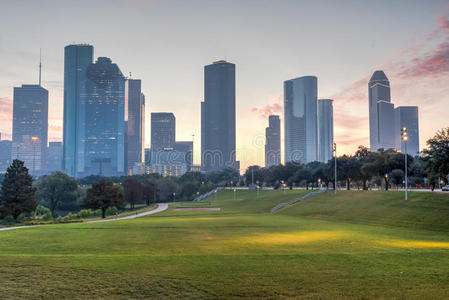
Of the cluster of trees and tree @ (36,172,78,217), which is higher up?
the cluster of trees

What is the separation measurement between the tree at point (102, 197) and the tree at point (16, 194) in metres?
9.88

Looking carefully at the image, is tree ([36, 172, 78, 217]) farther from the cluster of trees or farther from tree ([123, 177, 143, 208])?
the cluster of trees

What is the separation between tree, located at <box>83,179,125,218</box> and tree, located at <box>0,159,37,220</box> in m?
9.88

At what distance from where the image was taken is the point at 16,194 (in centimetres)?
6353

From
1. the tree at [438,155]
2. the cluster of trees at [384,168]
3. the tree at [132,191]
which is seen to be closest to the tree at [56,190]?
the tree at [132,191]

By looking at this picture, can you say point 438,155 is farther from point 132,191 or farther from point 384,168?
point 132,191

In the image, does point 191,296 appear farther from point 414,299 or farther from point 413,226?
point 413,226

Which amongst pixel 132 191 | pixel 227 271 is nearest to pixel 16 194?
pixel 132 191

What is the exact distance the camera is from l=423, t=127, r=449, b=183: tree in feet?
146

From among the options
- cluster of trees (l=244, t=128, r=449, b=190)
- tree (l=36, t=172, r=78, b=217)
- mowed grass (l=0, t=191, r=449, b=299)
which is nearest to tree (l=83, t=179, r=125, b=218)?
mowed grass (l=0, t=191, r=449, b=299)

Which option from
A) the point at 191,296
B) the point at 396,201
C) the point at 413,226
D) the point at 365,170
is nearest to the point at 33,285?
the point at 191,296

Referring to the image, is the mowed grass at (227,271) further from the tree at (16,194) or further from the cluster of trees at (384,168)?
the tree at (16,194)

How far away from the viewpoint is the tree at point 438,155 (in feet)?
146

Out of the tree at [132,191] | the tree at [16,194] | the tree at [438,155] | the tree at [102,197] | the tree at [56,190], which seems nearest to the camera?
the tree at [438,155]
